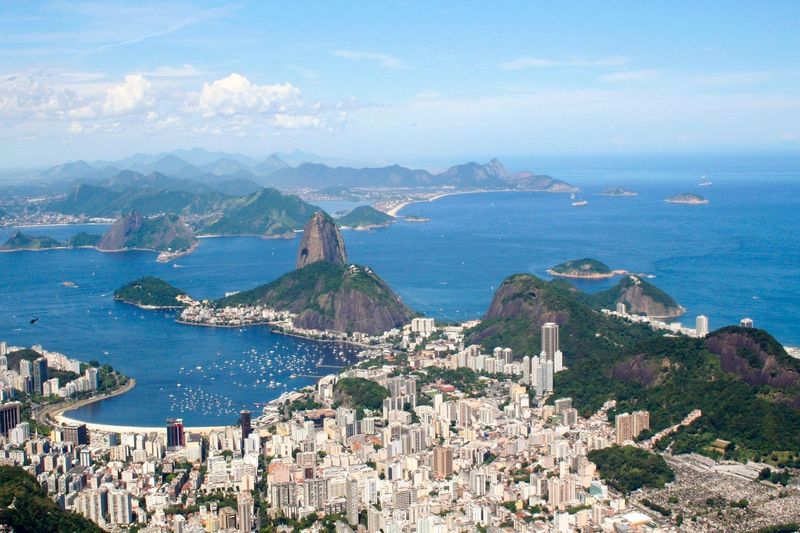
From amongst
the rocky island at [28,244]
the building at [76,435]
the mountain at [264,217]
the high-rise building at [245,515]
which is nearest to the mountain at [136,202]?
the mountain at [264,217]

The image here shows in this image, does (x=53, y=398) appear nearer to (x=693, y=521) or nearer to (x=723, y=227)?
(x=693, y=521)

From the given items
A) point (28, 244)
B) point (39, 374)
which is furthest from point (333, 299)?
point (28, 244)

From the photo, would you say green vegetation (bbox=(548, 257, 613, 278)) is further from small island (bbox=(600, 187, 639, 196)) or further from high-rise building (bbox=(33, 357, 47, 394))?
small island (bbox=(600, 187, 639, 196))

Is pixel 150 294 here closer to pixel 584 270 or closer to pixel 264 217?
pixel 584 270

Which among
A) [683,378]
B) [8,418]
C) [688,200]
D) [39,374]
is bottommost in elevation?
[8,418]

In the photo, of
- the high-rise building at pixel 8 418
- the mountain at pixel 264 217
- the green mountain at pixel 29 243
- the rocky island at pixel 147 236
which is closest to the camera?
the high-rise building at pixel 8 418

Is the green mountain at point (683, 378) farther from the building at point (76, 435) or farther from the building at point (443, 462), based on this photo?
the building at point (76, 435)

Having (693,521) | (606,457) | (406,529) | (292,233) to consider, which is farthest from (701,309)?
(292,233)
